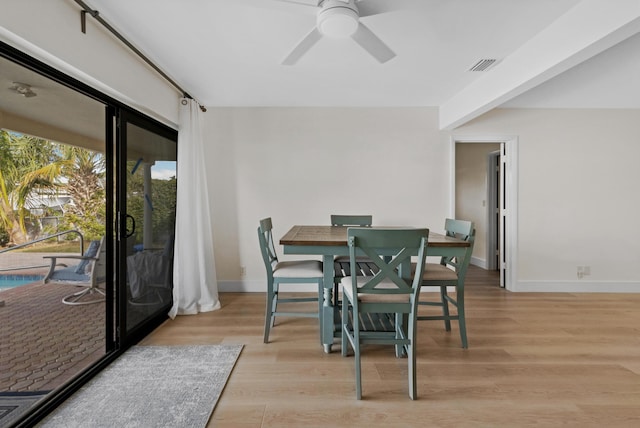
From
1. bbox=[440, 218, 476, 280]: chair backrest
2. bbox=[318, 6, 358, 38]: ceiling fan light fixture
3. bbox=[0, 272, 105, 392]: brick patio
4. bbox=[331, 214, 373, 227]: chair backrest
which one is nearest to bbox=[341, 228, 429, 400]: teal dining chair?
bbox=[440, 218, 476, 280]: chair backrest

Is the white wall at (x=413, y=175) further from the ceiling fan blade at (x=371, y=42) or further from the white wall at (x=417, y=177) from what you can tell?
the ceiling fan blade at (x=371, y=42)

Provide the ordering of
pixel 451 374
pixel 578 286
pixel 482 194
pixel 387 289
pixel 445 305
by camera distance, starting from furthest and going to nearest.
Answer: pixel 482 194
pixel 578 286
pixel 445 305
pixel 451 374
pixel 387 289

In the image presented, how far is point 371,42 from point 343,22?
0.27 metres

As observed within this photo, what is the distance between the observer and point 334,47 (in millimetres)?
2379

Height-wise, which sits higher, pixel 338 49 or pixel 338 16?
pixel 338 49

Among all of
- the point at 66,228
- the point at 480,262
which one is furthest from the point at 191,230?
the point at 480,262

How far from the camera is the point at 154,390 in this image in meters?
1.84

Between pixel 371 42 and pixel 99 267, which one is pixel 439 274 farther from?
pixel 99 267

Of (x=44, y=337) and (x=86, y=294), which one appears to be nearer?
(x=44, y=337)

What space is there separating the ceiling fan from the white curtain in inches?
69.4

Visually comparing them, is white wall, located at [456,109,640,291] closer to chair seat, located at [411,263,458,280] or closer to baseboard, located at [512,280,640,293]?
baseboard, located at [512,280,640,293]

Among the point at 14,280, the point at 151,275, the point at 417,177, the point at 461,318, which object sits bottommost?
the point at 461,318

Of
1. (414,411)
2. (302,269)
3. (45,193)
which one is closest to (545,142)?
(302,269)

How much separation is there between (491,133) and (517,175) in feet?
2.04
